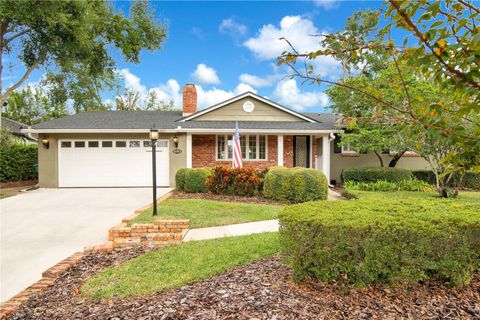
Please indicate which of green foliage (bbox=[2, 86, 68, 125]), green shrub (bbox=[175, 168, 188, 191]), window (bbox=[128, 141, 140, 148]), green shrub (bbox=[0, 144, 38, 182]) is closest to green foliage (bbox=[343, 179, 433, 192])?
green shrub (bbox=[175, 168, 188, 191])

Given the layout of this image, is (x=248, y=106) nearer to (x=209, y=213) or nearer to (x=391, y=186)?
(x=391, y=186)

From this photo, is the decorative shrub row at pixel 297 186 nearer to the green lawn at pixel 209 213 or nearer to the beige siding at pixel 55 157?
the green lawn at pixel 209 213

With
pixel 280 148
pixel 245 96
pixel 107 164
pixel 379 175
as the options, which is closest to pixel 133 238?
pixel 107 164

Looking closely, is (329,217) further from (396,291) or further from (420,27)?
(420,27)

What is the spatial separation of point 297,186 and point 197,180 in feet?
12.4

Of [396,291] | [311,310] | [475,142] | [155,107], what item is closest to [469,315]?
[396,291]

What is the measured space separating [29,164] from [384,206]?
61.3ft

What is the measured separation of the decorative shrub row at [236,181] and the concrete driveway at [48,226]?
7.91ft

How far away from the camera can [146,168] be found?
14219 mm

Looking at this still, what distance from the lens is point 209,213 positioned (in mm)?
7664

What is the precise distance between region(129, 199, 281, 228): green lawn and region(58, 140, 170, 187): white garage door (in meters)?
5.59

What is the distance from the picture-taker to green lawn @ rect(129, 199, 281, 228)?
269 inches

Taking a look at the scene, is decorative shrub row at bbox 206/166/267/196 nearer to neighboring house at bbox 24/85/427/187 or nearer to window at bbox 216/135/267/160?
neighboring house at bbox 24/85/427/187

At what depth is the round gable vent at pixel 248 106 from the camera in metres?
15.8
